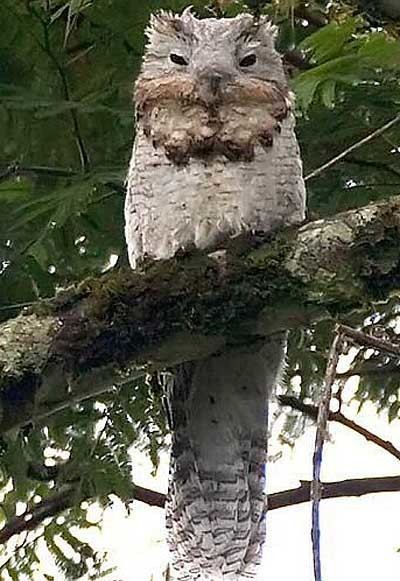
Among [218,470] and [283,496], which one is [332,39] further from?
[283,496]

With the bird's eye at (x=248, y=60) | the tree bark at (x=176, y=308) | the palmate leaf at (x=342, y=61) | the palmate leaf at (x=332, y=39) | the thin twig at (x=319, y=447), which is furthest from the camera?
the bird's eye at (x=248, y=60)

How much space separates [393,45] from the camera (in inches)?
113

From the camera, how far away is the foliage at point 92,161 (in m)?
3.35

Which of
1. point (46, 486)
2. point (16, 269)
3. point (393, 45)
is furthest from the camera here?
point (46, 486)

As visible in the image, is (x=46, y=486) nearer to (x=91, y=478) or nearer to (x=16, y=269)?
(x=91, y=478)

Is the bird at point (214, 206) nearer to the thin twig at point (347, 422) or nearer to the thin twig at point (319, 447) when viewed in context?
the thin twig at point (347, 422)

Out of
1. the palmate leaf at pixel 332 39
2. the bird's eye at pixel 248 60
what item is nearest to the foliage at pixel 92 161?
the palmate leaf at pixel 332 39

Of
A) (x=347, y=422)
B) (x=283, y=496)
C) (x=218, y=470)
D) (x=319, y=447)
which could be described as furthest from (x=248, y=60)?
(x=319, y=447)

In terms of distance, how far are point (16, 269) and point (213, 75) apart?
2.46 ft

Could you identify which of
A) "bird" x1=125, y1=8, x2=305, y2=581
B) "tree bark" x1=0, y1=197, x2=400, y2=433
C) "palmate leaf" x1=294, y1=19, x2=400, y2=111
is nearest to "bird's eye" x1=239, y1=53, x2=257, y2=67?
"bird" x1=125, y1=8, x2=305, y2=581

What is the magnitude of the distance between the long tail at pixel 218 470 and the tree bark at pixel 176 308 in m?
0.63

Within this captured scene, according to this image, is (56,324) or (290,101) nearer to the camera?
(56,324)

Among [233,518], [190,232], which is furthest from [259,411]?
[190,232]

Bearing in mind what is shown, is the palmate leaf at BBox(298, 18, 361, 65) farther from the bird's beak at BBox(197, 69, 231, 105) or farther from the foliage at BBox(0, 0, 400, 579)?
the bird's beak at BBox(197, 69, 231, 105)
